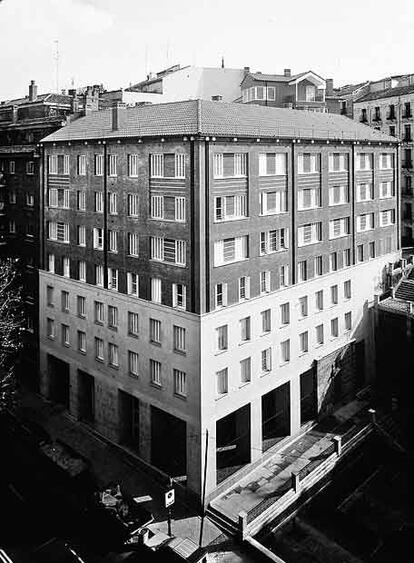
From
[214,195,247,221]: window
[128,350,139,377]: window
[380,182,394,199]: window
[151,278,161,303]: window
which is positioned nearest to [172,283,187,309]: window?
A: [151,278,161,303]: window

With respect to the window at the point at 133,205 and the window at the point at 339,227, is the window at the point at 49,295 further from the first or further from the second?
the window at the point at 339,227

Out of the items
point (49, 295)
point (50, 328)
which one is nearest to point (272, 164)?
point (49, 295)

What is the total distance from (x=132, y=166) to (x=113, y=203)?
153 inches

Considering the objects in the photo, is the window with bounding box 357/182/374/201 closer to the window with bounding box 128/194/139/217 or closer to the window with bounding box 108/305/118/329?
the window with bounding box 128/194/139/217

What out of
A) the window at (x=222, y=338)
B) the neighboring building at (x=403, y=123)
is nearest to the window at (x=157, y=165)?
the window at (x=222, y=338)

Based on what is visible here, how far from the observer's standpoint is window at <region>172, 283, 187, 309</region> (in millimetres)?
41094

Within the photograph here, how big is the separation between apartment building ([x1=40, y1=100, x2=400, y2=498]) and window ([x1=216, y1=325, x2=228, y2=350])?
104 millimetres

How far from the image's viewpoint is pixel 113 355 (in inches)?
1873

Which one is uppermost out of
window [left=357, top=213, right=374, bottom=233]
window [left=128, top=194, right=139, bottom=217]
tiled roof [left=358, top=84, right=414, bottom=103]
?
tiled roof [left=358, top=84, right=414, bottom=103]

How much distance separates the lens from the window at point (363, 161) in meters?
55.9

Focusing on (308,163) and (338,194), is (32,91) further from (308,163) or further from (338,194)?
(338,194)

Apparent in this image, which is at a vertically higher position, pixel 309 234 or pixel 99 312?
pixel 309 234

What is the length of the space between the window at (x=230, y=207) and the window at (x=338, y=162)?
1326 centimetres

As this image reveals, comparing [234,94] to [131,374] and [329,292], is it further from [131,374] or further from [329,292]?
[131,374]
